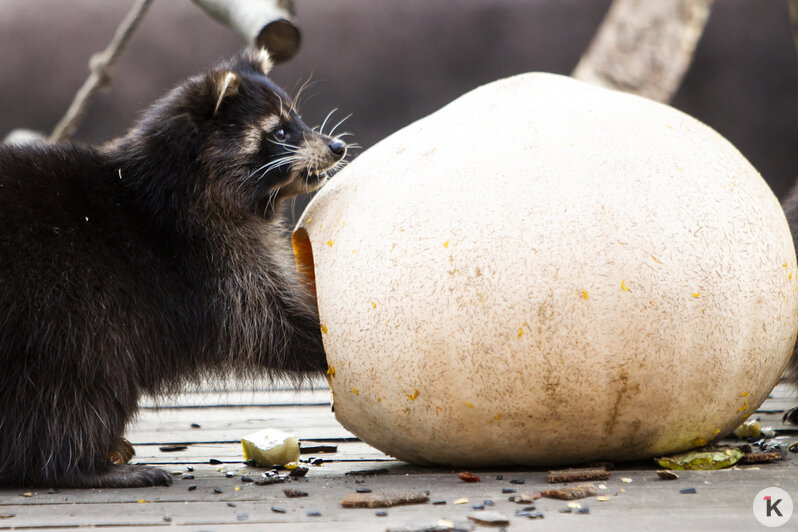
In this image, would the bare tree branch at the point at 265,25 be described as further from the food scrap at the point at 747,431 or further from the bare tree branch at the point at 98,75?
the food scrap at the point at 747,431

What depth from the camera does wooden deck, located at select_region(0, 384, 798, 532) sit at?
2219 mm

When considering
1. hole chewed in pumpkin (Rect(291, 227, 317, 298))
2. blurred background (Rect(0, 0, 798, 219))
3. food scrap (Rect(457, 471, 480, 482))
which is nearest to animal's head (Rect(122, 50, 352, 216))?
hole chewed in pumpkin (Rect(291, 227, 317, 298))

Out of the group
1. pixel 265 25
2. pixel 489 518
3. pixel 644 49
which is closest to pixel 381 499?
pixel 489 518

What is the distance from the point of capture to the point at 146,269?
3.03 m

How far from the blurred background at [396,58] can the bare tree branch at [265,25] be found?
2446mm

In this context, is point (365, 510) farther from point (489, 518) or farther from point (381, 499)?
point (489, 518)

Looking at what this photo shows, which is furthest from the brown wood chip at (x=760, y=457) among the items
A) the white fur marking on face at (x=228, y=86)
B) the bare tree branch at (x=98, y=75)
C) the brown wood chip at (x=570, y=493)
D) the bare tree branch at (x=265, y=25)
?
the bare tree branch at (x=98, y=75)

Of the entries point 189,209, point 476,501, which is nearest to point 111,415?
point 189,209

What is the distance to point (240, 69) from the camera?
3492mm

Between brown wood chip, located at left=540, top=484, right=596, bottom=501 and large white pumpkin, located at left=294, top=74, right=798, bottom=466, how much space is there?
0.26m

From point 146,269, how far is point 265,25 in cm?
168

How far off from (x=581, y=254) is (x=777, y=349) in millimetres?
725

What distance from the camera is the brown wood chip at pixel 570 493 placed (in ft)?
7.88

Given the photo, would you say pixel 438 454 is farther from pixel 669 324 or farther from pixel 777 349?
pixel 777 349
